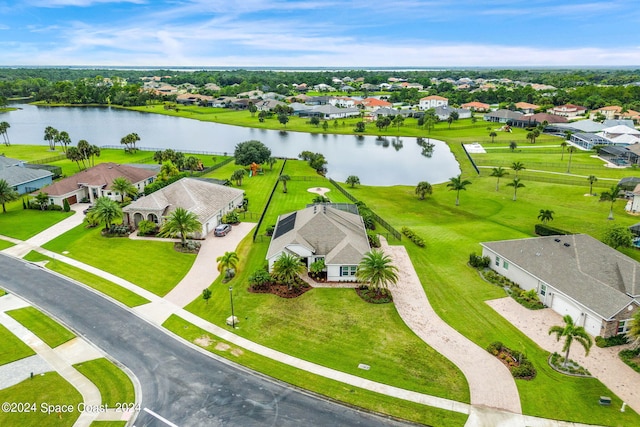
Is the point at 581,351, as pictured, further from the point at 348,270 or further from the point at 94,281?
the point at 94,281

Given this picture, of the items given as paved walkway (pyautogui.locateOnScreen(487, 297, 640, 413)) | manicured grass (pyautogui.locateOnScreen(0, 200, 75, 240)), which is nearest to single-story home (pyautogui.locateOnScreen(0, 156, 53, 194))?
manicured grass (pyautogui.locateOnScreen(0, 200, 75, 240))

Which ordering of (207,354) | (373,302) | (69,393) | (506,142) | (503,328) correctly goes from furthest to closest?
(506,142) → (373,302) → (503,328) → (207,354) → (69,393)

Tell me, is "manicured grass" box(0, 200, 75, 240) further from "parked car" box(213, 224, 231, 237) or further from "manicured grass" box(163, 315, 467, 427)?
"manicured grass" box(163, 315, 467, 427)

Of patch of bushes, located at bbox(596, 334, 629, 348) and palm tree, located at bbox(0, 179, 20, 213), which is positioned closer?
patch of bushes, located at bbox(596, 334, 629, 348)

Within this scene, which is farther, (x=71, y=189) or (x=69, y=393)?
(x=71, y=189)

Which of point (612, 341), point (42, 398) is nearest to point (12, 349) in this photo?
point (42, 398)

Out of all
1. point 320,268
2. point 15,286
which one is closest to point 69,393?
point 15,286

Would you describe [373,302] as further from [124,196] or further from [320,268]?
[124,196]
